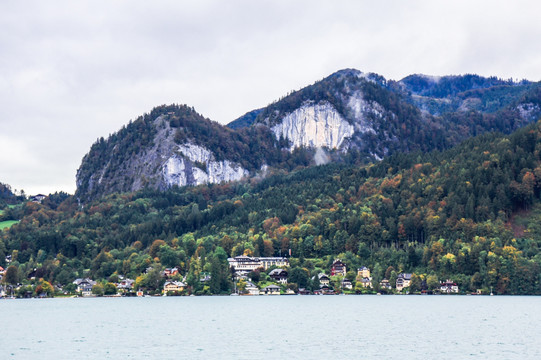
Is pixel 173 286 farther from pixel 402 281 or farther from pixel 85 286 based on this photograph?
pixel 402 281

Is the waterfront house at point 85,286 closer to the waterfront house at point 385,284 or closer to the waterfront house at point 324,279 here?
the waterfront house at point 324,279

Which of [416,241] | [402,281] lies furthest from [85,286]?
[416,241]

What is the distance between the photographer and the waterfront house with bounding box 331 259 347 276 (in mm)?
157750

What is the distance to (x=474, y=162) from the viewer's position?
186m

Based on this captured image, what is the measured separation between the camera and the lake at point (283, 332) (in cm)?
6056

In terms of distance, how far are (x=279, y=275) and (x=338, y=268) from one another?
1324 centimetres

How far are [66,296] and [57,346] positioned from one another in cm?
10353

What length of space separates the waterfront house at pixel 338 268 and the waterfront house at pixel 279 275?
35.2ft

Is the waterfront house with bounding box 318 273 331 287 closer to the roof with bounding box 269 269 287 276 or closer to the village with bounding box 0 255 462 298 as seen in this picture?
the village with bounding box 0 255 462 298

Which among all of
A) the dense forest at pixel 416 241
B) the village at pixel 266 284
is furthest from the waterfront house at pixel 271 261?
the dense forest at pixel 416 241

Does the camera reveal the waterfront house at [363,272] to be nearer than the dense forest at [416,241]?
No

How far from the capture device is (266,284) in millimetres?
157000

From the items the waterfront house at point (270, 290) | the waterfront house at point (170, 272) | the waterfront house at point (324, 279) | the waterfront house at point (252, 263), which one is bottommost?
the waterfront house at point (270, 290)

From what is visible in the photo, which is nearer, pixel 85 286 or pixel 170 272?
pixel 170 272
